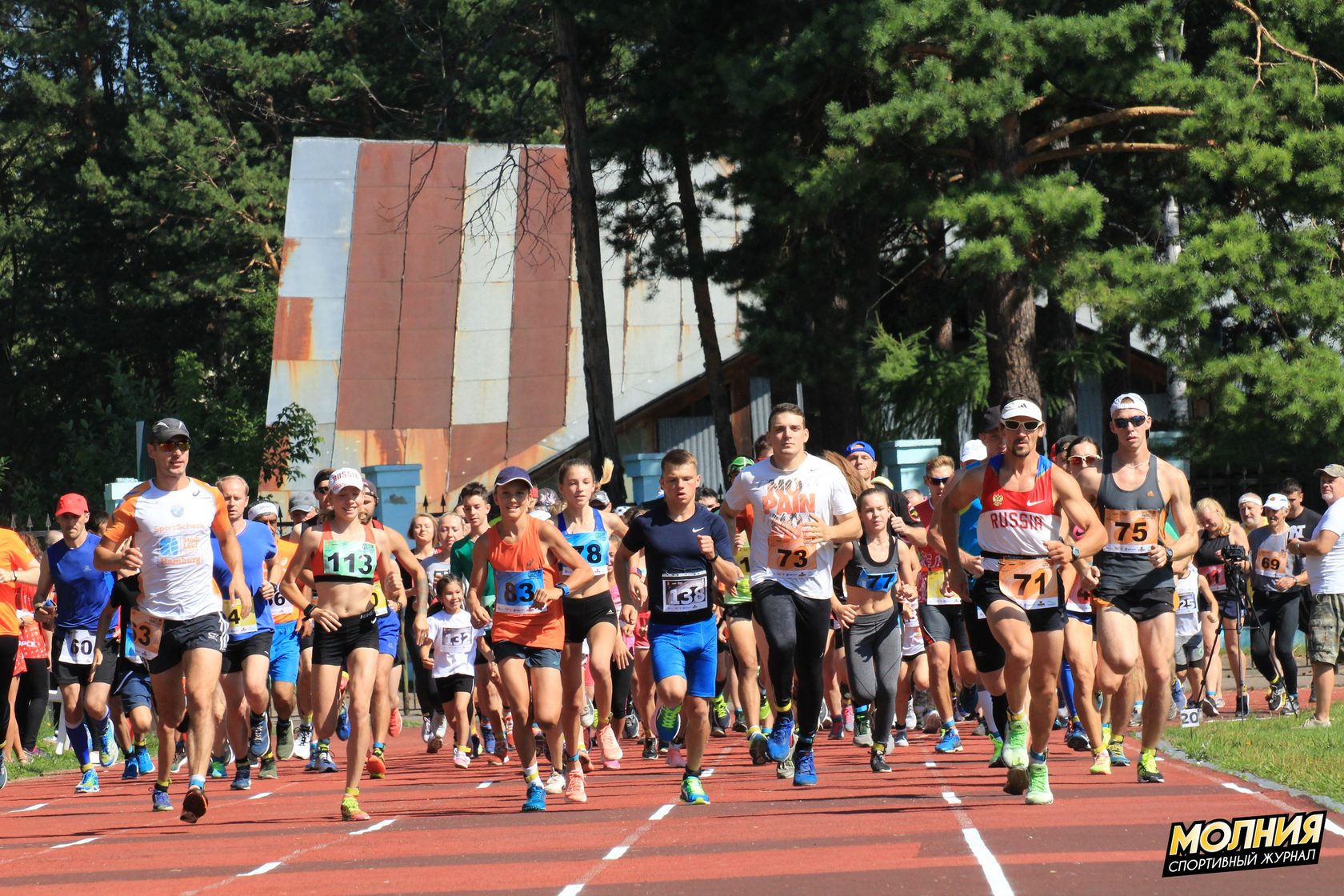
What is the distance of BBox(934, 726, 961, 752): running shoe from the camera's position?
13.7 m

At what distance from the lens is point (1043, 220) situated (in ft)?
63.1

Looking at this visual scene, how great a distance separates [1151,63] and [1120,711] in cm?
1050

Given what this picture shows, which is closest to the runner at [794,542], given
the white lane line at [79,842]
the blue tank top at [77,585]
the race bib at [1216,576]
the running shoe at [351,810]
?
the running shoe at [351,810]

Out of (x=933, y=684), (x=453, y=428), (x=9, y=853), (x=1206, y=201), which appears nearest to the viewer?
(x=9, y=853)

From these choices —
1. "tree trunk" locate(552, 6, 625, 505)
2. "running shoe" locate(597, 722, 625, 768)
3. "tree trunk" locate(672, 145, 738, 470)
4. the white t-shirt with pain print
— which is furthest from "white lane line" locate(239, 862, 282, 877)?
"tree trunk" locate(552, 6, 625, 505)

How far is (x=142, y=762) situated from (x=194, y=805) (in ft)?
15.7

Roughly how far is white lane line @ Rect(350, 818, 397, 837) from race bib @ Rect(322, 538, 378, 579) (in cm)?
141

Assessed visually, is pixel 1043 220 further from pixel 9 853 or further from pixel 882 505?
pixel 9 853

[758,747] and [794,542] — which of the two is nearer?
[794,542]

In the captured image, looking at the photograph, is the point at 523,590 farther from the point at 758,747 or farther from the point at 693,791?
the point at 758,747

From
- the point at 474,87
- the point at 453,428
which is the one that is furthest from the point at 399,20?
the point at 453,428

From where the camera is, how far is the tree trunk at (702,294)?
24.4 meters

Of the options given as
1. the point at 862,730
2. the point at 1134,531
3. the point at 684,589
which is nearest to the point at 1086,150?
the point at 862,730

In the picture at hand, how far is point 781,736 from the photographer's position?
11.0 m
